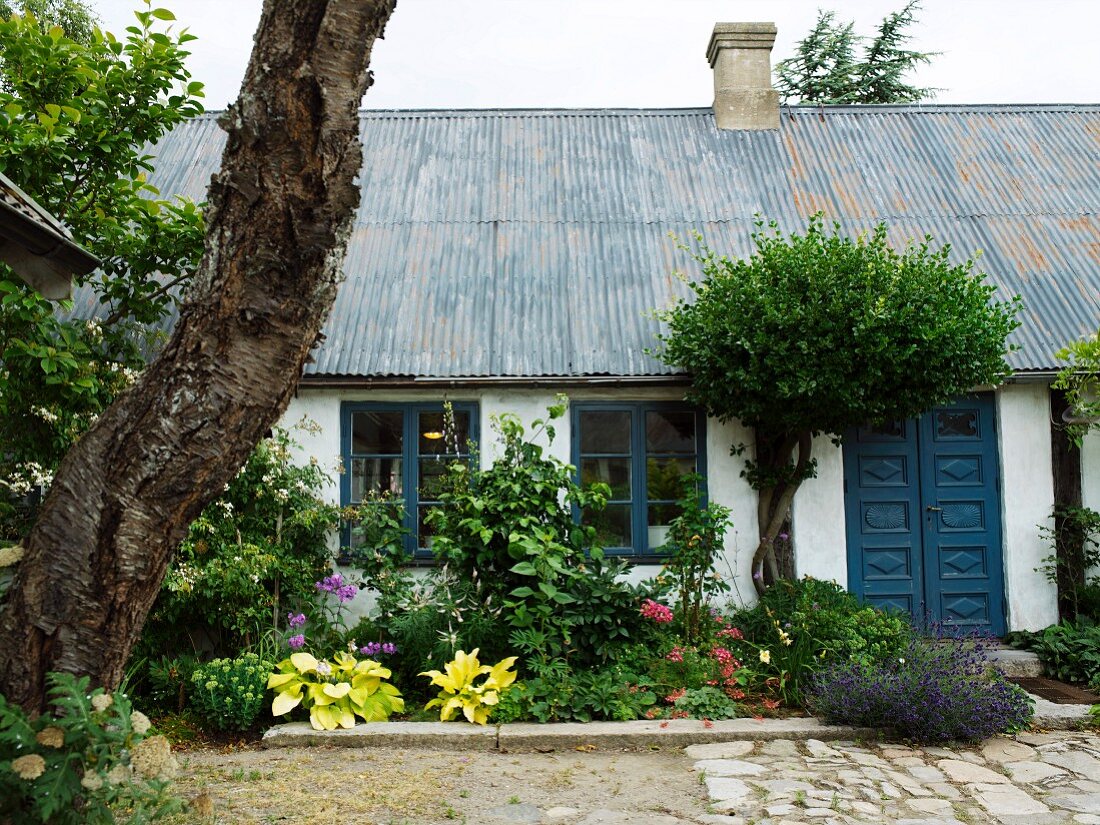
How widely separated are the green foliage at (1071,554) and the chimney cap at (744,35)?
6886mm

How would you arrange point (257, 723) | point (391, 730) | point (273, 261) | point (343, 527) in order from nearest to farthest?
point (273, 261)
point (391, 730)
point (257, 723)
point (343, 527)

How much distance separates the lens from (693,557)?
750 cm

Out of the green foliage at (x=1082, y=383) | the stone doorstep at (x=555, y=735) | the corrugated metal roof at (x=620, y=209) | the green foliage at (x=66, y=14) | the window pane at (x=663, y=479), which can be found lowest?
the stone doorstep at (x=555, y=735)

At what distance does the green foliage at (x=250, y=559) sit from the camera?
23.6 ft

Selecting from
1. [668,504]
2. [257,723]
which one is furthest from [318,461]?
[668,504]

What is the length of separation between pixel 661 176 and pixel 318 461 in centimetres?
539

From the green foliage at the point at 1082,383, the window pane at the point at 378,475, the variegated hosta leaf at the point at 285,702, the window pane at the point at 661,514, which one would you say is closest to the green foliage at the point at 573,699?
the variegated hosta leaf at the point at 285,702

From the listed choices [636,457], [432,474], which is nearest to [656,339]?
[636,457]

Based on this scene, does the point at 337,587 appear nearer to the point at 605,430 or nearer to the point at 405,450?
the point at 405,450

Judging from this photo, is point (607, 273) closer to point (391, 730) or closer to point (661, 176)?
point (661, 176)

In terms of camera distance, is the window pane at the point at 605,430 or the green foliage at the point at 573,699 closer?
the green foliage at the point at 573,699

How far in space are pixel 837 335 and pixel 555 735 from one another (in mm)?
3643

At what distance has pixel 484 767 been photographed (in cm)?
587

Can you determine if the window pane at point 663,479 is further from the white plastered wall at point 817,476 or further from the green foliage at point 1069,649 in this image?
the green foliage at point 1069,649
